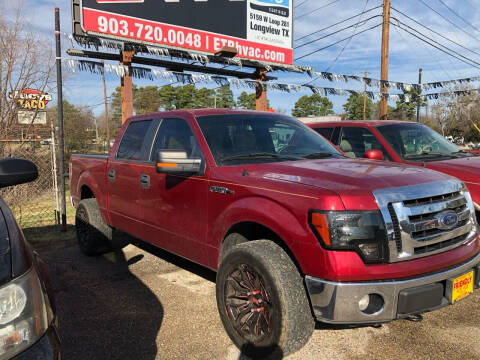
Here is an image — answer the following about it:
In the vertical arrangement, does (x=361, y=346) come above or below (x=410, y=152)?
below

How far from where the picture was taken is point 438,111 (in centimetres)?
4997

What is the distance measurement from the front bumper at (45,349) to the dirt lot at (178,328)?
1.33 metres

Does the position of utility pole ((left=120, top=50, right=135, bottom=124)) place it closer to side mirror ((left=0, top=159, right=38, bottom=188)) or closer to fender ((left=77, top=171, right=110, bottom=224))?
fender ((left=77, top=171, right=110, bottom=224))

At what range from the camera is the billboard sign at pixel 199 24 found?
9781 mm

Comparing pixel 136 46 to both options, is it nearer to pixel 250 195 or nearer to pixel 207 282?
pixel 207 282

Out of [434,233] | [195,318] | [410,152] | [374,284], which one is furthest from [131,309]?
[410,152]

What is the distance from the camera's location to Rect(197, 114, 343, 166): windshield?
3422mm

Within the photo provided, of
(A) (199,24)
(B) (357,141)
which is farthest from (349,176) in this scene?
(A) (199,24)

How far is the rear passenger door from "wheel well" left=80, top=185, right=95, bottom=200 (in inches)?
33.6

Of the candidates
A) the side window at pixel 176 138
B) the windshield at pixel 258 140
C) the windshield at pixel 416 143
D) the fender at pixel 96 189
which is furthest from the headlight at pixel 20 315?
the windshield at pixel 416 143

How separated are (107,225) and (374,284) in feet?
12.2

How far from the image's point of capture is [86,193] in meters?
5.59

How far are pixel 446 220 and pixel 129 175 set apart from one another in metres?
3.14

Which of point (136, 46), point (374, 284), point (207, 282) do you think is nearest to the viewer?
point (374, 284)
